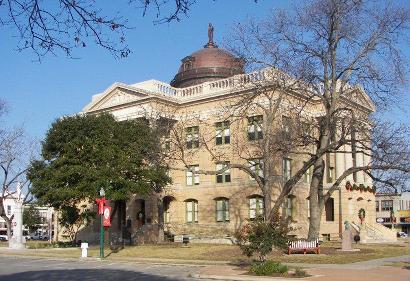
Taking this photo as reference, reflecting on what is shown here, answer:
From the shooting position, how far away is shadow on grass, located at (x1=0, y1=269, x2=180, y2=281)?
20.8 meters

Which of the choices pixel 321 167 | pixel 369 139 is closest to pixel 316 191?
pixel 321 167

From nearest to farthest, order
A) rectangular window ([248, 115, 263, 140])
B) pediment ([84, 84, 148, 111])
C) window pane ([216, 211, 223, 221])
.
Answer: rectangular window ([248, 115, 263, 140]) < window pane ([216, 211, 223, 221]) < pediment ([84, 84, 148, 111])

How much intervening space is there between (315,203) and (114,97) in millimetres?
30411

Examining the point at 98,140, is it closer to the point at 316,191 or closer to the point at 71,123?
the point at 71,123

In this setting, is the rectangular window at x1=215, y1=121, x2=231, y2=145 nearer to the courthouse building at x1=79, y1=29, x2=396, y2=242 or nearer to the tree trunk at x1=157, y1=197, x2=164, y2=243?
the courthouse building at x1=79, y1=29, x2=396, y2=242

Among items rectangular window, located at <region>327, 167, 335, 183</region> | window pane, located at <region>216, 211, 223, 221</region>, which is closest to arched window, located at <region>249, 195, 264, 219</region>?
→ window pane, located at <region>216, 211, 223, 221</region>

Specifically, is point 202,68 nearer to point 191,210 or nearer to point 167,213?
point 191,210

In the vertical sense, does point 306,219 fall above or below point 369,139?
below

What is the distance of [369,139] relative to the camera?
3456 cm

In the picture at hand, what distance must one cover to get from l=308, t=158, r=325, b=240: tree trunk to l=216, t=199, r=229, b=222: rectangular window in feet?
56.9

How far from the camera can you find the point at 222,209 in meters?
55.4

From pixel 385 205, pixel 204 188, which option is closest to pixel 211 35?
pixel 204 188

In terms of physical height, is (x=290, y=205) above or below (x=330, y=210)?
above

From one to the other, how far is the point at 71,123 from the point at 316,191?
20598 millimetres
